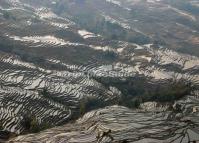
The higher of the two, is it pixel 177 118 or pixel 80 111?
pixel 177 118

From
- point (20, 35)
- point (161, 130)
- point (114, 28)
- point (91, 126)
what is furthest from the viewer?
point (114, 28)

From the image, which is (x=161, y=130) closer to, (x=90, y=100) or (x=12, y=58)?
(x=90, y=100)

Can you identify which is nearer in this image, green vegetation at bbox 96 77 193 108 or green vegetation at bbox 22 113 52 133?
green vegetation at bbox 22 113 52 133

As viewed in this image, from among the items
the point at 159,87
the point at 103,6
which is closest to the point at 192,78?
the point at 159,87

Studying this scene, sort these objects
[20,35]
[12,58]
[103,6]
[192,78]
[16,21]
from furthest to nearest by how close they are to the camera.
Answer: [103,6] → [16,21] → [20,35] → [192,78] → [12,58]

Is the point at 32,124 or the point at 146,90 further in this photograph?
the point at 146,90

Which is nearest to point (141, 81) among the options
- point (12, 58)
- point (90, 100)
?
point (90, 100)

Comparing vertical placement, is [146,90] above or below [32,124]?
below

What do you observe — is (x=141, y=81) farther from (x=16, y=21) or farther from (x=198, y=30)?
(x=198, y=30)

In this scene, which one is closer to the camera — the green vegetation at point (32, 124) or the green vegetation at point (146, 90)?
the green vegetation at point (32, 124)

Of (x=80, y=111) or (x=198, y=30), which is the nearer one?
(x=80, y=111)
